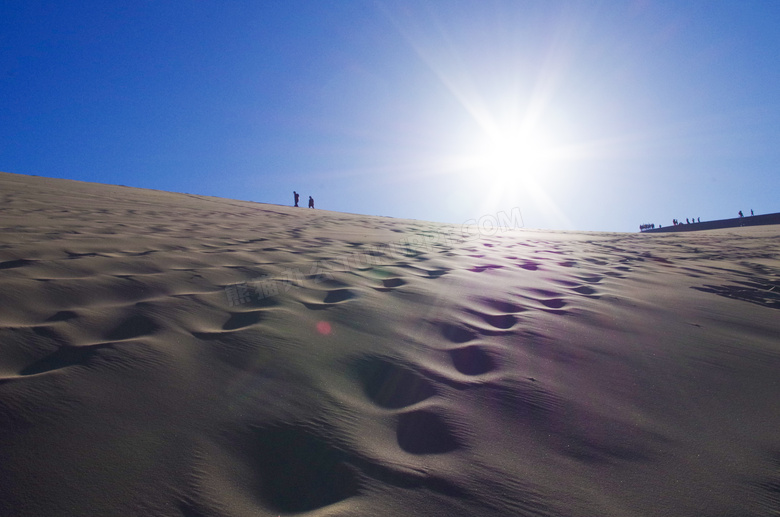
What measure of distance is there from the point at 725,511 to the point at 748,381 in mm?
961

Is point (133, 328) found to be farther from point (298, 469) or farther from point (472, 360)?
point (472, 360)

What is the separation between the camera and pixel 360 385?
1.48m

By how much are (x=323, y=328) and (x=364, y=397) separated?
0.63 meters

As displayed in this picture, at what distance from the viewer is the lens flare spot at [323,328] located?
1914 mm

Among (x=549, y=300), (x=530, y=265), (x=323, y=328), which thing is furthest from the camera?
(x=530, y=265)

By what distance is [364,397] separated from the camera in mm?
1406

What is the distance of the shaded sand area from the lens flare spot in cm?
1

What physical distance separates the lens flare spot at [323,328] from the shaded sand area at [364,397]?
1 centimetres

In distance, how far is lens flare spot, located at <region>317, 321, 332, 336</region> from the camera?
1.91 meters

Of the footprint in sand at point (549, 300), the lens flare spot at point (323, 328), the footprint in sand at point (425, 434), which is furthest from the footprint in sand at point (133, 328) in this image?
the footprint in sand at point (549, 300)

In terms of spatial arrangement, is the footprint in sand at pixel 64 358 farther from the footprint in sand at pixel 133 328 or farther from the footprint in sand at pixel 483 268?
the footprint in sand at pixel 483 268

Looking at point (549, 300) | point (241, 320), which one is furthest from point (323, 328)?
point (549, 300)

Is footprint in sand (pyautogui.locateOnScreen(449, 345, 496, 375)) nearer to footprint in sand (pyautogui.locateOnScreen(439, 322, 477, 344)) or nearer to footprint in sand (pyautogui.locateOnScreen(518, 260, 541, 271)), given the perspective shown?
footprint in sand (pyautogui.locateOnScreen(439, 322, 477, 344))

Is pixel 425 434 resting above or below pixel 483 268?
below
